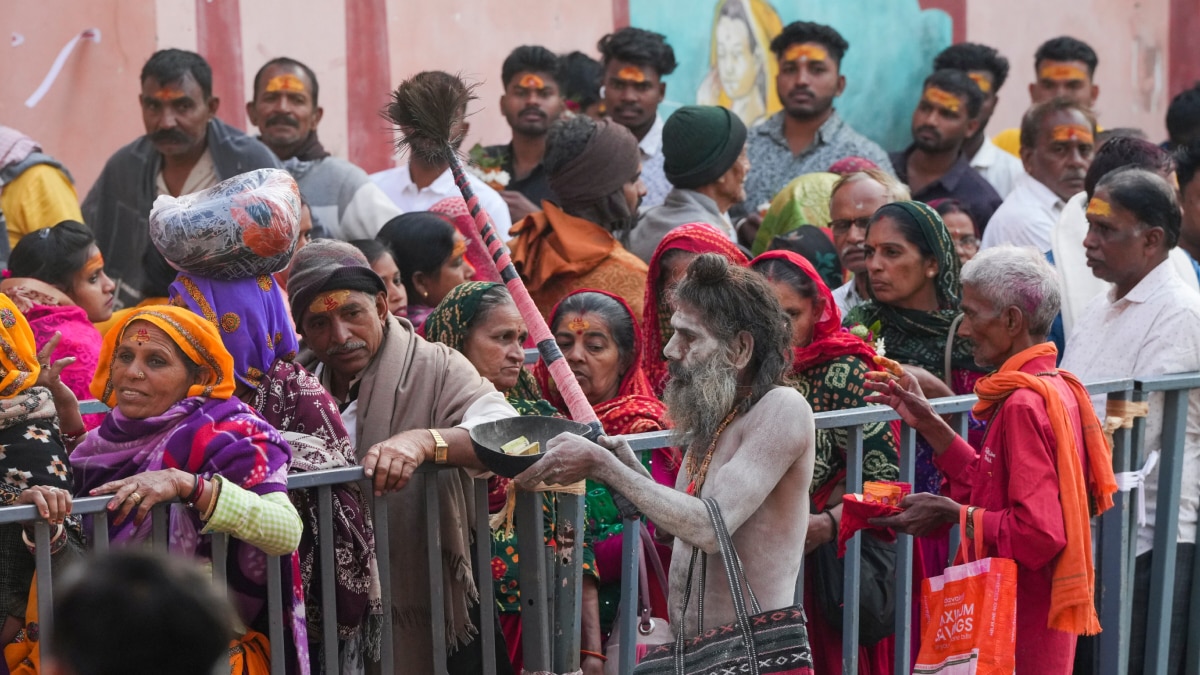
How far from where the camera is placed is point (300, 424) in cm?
405

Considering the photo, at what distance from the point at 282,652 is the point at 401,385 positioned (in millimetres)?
825

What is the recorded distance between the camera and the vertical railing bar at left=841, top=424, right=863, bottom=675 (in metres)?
4.48

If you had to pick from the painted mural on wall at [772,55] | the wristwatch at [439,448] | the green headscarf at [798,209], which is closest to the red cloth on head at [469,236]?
the green headscarf at [798,209]

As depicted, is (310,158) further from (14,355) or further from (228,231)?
(14,355)

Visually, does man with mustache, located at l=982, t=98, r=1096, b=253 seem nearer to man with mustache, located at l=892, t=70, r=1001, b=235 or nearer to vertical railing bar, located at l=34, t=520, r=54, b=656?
man with mustache, located at l=892, t=70, r=1001, b=235

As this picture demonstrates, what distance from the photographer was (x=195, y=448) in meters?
3.78

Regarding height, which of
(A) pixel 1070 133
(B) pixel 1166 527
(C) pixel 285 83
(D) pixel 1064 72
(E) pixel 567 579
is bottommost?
(B) pixel 1166 527

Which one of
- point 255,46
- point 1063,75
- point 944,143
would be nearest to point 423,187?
point 255,46

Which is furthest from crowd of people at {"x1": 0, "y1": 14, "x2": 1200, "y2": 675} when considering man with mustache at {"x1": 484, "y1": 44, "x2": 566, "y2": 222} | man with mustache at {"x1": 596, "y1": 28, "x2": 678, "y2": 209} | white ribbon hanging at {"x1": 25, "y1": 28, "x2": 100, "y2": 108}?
man with mustache at {"x1": 596, "y1": 28, "x2": 678, "y2": 209}

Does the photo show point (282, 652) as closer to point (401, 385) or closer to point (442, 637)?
point (442, 637)

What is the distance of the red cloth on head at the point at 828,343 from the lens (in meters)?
4.85

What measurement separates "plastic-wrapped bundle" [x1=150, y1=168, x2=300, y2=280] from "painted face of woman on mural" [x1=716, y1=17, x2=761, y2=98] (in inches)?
254

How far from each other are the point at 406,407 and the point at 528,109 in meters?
4.09

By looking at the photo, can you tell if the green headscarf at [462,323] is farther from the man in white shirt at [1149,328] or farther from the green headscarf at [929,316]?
the man in white shirt at [1149,328]
